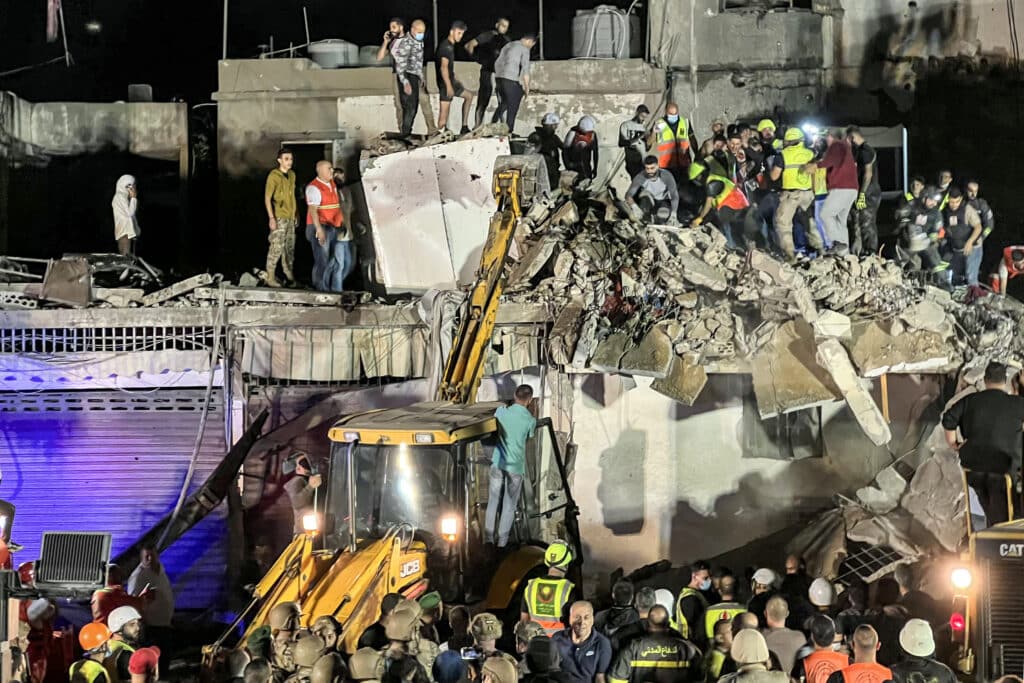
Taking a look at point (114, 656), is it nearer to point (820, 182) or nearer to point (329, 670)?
point (329, 670)

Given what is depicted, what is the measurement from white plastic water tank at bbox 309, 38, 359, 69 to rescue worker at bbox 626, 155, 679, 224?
5.76 m

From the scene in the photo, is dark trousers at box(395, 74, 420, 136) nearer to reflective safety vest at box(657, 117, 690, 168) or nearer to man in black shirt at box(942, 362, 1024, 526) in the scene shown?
reflective safety vest at box(657, 117, 690, 168)

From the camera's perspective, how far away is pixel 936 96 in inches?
822

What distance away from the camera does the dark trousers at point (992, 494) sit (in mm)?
10766

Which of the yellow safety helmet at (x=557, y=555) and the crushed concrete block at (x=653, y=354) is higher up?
the crushed concrete block at (x=653, y=354)

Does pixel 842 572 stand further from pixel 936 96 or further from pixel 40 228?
pixel 40 228

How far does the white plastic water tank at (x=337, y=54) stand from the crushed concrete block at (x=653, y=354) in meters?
7.74

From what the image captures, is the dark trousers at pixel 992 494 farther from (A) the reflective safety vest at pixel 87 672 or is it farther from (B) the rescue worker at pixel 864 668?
(A) the reflective safety vest at pixel 87 672

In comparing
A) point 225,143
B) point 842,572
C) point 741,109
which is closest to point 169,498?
point 225,143

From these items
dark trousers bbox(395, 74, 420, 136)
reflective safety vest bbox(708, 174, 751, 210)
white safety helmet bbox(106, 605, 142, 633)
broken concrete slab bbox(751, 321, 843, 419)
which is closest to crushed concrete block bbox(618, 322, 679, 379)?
broken concrete slab bbox(751, 321, 843, 419)

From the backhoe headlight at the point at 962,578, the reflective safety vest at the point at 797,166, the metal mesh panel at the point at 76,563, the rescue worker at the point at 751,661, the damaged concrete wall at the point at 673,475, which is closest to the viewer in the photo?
the rescue worker at the point at 751,661

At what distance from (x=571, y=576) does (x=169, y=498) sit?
665cm

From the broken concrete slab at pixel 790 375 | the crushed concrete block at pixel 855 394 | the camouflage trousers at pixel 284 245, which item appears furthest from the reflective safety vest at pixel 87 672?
the camouflage trousers at pixel 284 245

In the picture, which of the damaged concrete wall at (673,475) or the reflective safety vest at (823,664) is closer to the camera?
the reflective safety vest at (823,664)
